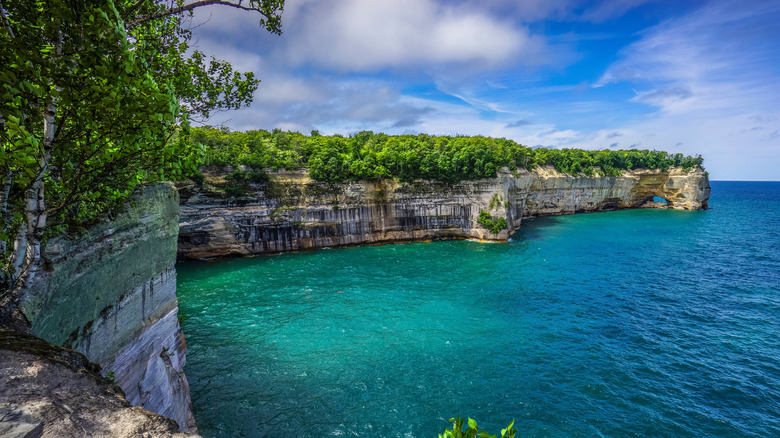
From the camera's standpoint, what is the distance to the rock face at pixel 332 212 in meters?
43.2

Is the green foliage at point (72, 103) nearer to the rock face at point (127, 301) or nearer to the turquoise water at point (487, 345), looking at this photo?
the rock face at point (127, 301)

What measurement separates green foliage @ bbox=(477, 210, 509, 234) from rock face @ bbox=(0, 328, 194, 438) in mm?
50439

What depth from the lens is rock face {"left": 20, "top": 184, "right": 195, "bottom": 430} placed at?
7.85 meters

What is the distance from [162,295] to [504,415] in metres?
15.7

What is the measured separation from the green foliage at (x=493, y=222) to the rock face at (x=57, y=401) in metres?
50.4

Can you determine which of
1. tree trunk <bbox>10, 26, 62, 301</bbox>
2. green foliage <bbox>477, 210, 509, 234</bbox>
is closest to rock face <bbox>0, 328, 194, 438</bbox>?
tree trunk <bbox>10, 26, 62, 301</bbox>

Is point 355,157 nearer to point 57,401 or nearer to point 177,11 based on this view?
point 177,11

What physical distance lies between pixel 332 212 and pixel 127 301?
38102mm

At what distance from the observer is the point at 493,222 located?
51969 millimetres

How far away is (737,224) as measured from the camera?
65.9 m

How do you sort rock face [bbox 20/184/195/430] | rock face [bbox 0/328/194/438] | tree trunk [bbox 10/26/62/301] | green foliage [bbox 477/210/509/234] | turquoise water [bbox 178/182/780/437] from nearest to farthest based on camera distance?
rock face [bbox 0/328/194/438] < tree trunk [bbox 10/26/62/301] < rock face [bbox 20/184/195/430] < turquoise water [bbox 178/182/780/437] < green foliage [bbox 477/210/509/234]

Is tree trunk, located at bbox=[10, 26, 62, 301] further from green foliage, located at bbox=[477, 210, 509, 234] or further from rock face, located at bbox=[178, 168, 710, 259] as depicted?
green foliage, located at bbox=[477, 210, 509, 234]

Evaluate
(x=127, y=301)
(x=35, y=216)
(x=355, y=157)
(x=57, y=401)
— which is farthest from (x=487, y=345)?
(x=355, y=157)

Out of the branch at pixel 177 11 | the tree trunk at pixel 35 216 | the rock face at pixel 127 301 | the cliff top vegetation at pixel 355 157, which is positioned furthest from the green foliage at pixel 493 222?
the tree trunk at pixel 35 216
